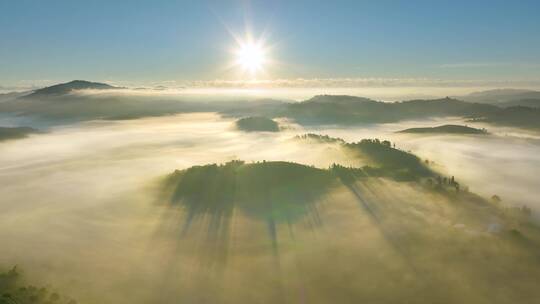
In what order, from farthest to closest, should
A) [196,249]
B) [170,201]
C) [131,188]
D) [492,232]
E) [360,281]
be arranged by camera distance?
[131,188] → [170,201] → [492,232] → [196,249] → [360,281]

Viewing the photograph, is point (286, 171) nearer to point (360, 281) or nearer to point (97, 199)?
point (97, 199)

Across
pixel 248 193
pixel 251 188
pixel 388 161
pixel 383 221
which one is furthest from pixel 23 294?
pixel 388 161

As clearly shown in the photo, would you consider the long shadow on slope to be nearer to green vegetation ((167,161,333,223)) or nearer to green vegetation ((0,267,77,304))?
green vegetation ((167,161,333,223))

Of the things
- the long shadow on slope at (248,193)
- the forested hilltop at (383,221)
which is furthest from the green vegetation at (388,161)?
the long shadow on slope at (248,193)

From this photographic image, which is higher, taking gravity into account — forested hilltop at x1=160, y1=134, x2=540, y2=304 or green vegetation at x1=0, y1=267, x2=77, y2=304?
green vegetation at x1=0, y1=267, x2=77, y2=304

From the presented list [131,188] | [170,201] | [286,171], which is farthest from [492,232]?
[131,188]

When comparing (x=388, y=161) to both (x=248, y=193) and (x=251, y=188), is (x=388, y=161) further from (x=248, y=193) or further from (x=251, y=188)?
(x=248, y=193)

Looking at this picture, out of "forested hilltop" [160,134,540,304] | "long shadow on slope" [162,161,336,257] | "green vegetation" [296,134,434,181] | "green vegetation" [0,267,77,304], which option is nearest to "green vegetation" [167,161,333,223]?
"long shadow on slope" [162,161,336,257]

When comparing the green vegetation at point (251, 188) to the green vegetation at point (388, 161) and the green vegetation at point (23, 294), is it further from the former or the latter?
the green vegetation at point (23, 294)

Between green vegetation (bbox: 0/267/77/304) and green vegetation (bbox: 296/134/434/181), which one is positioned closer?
green vegetation (bbox: 0/267/77/304)
